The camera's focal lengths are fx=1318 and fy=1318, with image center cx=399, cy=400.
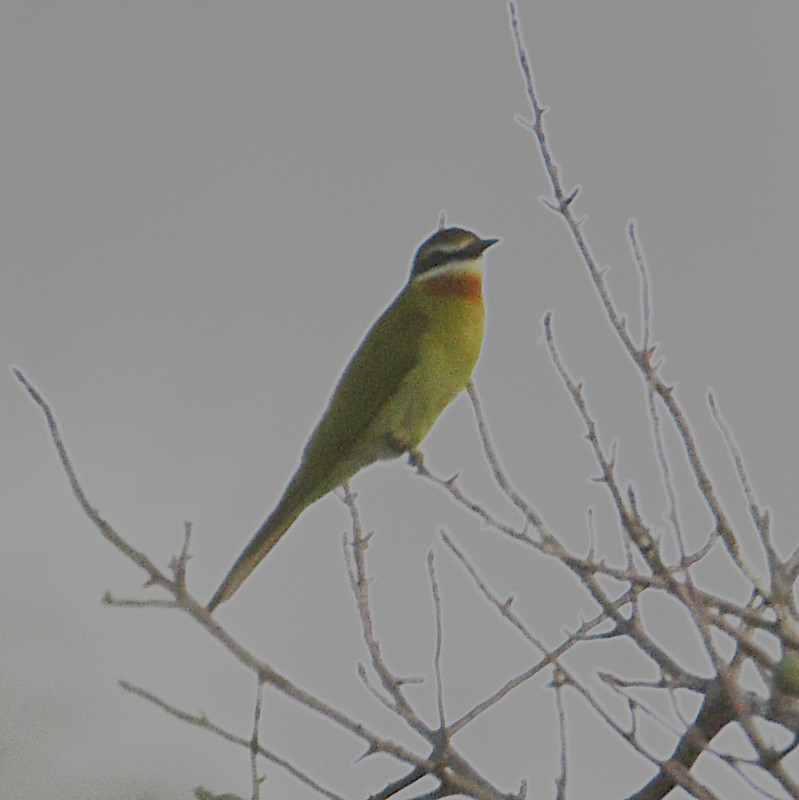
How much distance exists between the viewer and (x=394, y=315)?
18.1 ft

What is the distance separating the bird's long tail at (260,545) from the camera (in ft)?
13.7

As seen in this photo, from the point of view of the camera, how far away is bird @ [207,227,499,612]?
16.4 feet

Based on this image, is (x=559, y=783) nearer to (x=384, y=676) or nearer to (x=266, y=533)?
(x=384, y=676)

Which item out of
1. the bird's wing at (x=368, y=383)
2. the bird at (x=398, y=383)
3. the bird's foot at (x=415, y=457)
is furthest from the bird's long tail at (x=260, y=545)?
the bird's foot at (x=415, y=457)

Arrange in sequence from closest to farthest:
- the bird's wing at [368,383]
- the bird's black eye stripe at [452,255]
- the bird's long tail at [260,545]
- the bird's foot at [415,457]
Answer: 1. the bird's long tail at [260,545]
2. the bird's foot at [415,457]
3. the bird's wing at [368,383]
4. the bird's black eye stripe at [452,255]

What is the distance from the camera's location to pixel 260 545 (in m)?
4.50

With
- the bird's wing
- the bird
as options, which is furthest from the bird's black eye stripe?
the bird's wing

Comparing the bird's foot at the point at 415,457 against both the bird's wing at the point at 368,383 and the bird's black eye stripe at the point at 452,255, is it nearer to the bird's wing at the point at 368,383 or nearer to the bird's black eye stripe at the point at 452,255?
the bird's wing at the point at 368,383

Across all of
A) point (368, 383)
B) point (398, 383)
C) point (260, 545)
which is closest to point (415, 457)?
point (398, 383)

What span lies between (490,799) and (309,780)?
359mm

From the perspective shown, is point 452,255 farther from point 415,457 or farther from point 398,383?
point 415,457

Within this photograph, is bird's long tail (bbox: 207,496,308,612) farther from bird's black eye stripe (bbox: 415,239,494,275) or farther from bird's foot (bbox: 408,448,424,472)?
bird's black eye stripe (bbox: 415,239,494,275)

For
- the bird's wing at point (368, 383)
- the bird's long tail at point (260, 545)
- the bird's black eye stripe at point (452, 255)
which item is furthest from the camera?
the bird's black eye stripe at point (452, 255)

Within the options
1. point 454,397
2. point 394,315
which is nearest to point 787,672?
point 454,397
